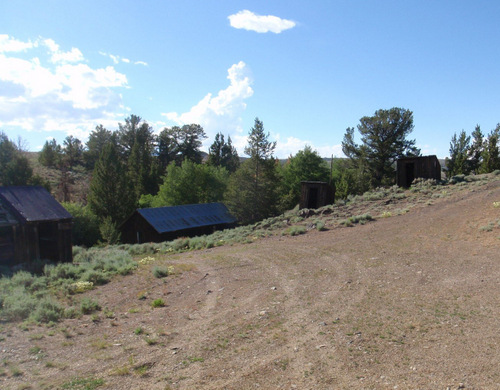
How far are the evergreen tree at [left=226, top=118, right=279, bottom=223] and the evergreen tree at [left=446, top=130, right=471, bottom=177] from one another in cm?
2533

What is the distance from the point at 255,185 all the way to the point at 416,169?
15725mm

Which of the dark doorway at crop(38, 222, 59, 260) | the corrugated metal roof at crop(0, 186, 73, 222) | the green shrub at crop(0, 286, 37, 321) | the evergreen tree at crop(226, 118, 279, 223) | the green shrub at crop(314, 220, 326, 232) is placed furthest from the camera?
the evergreen tree at crop(226, 118, 279, 223)

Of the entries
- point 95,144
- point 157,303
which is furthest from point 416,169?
point 95,144

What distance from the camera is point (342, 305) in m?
8.73

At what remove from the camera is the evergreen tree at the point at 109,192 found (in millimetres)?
41688

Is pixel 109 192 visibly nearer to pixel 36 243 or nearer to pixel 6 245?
pixel 36 243

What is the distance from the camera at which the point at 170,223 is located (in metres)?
31.8

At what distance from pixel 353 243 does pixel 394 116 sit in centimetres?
3037

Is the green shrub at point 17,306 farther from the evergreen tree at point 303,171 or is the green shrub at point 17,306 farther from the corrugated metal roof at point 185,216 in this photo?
the evergreen tree at point 303,171

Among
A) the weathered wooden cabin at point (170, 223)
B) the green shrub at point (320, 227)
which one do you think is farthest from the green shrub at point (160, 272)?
the weathered wooden cabin at point (170, 223)

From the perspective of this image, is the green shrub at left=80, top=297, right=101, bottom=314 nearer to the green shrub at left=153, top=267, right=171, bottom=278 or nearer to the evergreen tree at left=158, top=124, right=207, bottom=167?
the green shrub at left=153, top=267, right=171, bottom=278

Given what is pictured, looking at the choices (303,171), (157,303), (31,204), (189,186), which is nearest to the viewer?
(157,303)

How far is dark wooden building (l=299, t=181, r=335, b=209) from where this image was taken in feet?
97.6

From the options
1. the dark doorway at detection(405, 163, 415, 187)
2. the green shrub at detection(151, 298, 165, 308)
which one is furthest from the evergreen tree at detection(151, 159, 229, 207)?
the green shrub at detection(151, 298, 165, 308)
